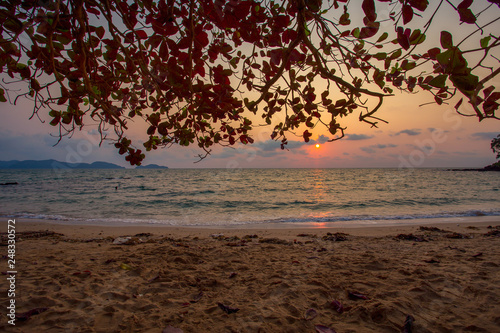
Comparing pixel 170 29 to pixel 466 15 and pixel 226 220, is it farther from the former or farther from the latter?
pixel 226 220

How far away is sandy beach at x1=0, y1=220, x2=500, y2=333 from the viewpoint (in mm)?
2031

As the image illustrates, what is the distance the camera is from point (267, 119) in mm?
2611

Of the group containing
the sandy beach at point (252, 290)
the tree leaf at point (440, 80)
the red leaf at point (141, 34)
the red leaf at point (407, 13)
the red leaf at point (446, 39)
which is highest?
the red leaf at point (141, 34)

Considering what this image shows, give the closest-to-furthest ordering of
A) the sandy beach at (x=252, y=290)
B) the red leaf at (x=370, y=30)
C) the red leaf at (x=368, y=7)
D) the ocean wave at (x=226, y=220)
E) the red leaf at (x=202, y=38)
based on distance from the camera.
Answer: the red leaf at (x=368, y=7) < the red leaf at (x=370, y=30) < the red leaf at (x=202, y=38) < the sandy beach at (x=252, y=290) < the ocean wave at (x=226, y=220)

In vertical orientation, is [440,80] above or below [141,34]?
below

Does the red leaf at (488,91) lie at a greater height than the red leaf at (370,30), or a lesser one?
lesser

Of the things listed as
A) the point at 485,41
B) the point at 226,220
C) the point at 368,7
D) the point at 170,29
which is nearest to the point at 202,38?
the point at 170,29

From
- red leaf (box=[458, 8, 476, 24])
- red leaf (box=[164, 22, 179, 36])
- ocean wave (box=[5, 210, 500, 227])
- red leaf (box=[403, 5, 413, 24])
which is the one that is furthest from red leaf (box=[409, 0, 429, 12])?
ocean wave (box=[5, 210, 500, 227])

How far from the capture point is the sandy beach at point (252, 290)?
6.66ft

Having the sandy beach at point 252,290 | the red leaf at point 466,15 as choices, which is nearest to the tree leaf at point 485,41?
the red leaf at point 466,15

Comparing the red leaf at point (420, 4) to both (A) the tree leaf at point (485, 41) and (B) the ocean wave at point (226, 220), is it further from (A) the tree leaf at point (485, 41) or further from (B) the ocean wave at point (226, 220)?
(B) the ocean wave at point (226, 220)

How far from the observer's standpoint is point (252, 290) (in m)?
2.64

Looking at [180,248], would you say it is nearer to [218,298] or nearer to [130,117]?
[218,298]

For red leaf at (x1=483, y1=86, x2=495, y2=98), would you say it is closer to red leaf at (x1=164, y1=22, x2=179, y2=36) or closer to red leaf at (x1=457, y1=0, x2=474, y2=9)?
red leaf at (x1=457, y1=0, x2=474, y2=9)
